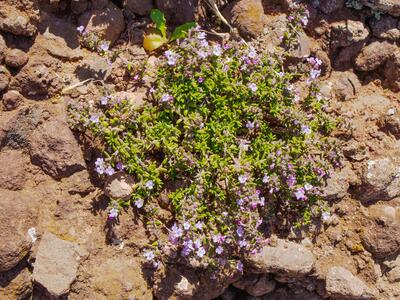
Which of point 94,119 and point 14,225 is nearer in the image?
point 14,225

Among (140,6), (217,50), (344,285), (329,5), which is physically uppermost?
(329,5)

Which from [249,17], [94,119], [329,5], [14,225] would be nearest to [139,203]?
[94,119]

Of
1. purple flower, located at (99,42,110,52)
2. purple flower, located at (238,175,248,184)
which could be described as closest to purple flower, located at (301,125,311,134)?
purple flower, located at (238,175,248,184)

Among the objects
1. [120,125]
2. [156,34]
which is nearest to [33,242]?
[120,125]

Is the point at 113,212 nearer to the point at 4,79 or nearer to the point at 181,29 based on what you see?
the point at 4,79

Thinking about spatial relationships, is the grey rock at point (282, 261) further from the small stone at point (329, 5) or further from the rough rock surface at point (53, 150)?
the small stone at point (329, 5)

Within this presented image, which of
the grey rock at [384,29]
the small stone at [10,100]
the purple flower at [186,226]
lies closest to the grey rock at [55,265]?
the purple flower at [186,226]
